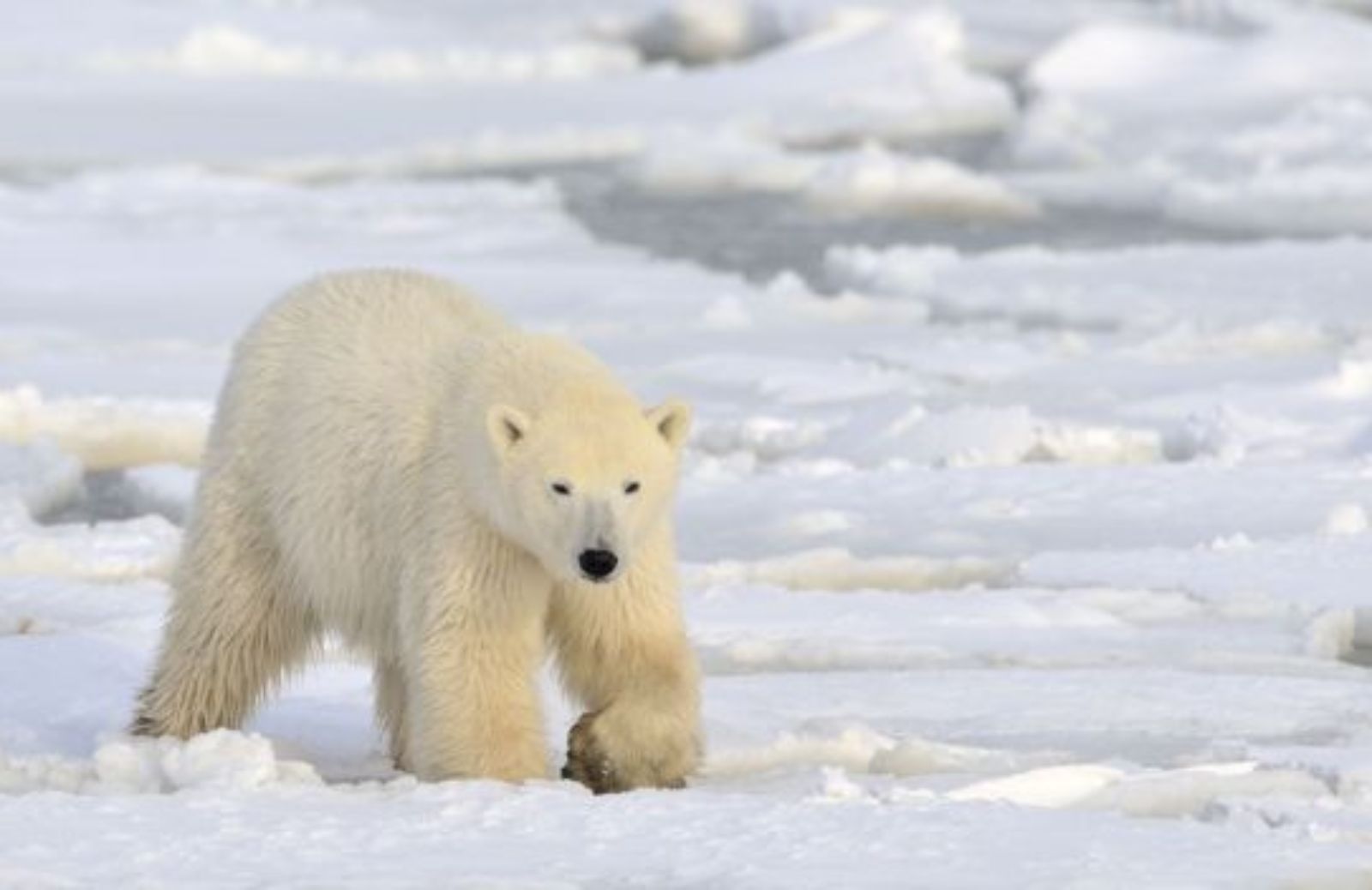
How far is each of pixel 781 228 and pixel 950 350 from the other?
2457 millimetres

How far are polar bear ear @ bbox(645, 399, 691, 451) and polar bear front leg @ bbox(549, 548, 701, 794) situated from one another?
0.20 meters

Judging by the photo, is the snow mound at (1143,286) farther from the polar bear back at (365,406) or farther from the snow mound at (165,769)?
the snow mound at (165,769)

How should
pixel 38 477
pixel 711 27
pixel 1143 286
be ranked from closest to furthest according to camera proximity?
1. pixel 38 477
2. pixel 1143 286
3. pixel 711 27

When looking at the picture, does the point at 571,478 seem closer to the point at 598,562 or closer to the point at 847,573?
the point at 598,562

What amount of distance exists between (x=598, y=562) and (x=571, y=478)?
0.17 meters

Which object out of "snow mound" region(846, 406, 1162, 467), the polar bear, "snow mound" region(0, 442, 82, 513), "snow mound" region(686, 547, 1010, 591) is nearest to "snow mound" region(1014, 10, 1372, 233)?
"snow mound" region(846, 406, 1162, 467)

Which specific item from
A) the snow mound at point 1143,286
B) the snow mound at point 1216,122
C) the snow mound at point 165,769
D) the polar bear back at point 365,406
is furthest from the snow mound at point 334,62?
the snow mound at point 165,769

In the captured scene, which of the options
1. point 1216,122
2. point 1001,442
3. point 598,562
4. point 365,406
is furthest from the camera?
point 1216,122

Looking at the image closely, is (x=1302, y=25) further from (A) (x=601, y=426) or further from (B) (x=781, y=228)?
(A) (x=601, y=426)

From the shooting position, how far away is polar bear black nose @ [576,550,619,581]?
157 inches

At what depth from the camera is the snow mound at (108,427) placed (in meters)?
7.35

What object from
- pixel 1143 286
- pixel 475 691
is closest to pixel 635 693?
pixel 475 691

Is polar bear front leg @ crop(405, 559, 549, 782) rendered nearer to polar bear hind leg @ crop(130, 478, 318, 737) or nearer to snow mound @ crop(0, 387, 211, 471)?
polar bear hind leg @ crop(130, 478, 318, 737)

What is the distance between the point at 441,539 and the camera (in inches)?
168
